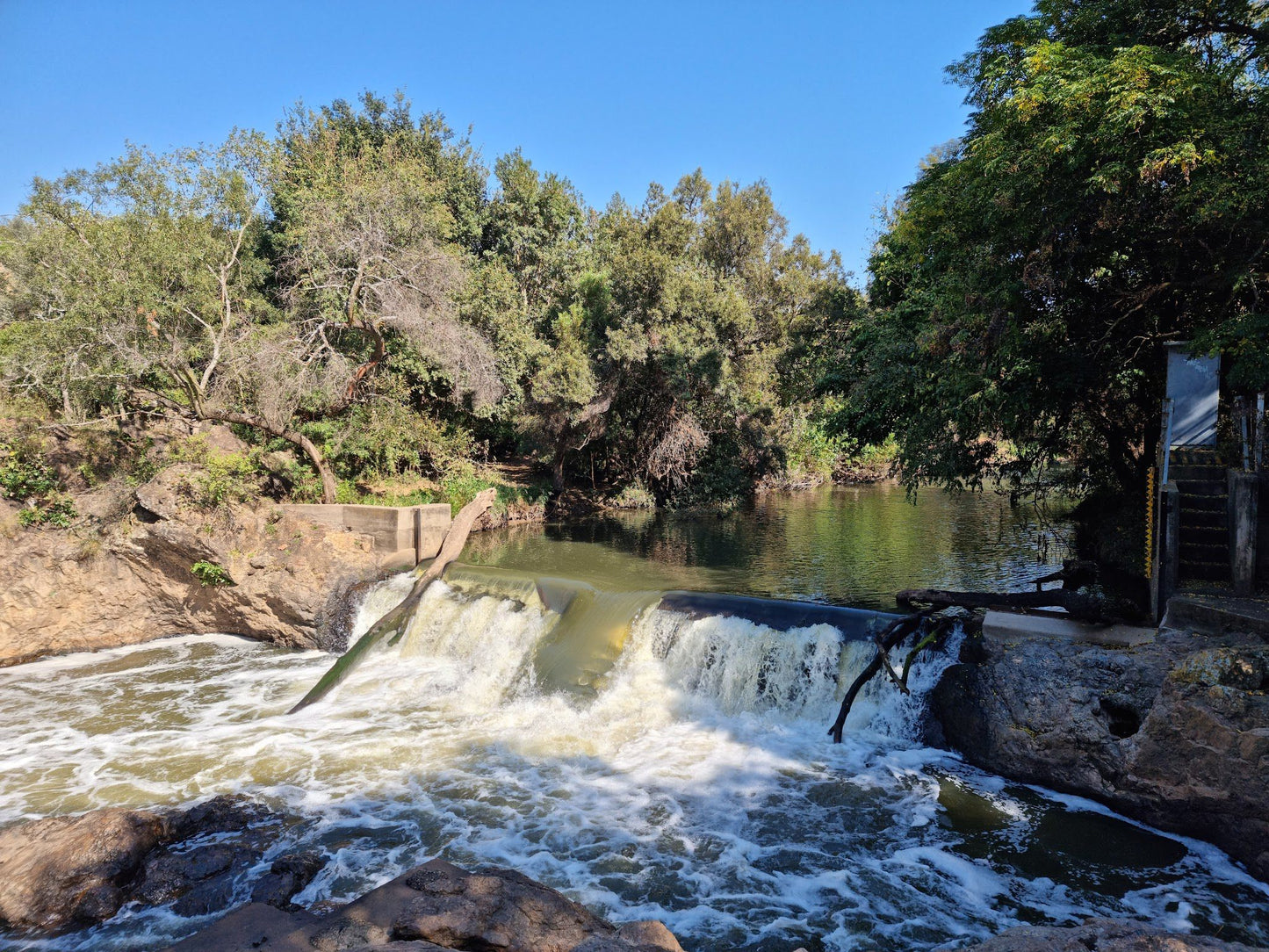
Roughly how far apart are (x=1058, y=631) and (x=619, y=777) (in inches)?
190

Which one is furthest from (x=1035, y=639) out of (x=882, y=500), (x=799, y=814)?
(x=882, y=500)

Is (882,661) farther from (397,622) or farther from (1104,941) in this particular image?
(397,622)

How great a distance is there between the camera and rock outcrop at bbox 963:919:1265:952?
3213 millimetres

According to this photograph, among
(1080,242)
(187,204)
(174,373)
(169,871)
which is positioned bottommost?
(169,871)

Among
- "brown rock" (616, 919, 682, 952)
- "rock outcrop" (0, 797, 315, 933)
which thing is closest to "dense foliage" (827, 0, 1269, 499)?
"brown rock" (616, 919, 682, 952)

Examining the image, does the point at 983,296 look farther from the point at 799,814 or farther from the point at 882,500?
the point at 882,500

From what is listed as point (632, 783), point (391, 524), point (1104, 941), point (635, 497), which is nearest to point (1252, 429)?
point (1104, 941)

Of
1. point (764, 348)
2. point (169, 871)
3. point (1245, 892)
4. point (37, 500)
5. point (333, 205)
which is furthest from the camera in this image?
point (764, 348)

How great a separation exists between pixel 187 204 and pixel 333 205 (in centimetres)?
275

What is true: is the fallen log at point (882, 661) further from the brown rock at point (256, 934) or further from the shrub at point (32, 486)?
the shrub at point (32, 486)

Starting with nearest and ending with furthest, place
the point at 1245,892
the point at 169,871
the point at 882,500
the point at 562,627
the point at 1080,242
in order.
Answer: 1. the point at 1245,892
2. the point at 169,871
3. the point at 1080,242
4. the point at 562,627
5. the point at 882,500

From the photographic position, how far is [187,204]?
14320mm

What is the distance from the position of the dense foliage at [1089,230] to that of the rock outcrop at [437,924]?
747 centimetres

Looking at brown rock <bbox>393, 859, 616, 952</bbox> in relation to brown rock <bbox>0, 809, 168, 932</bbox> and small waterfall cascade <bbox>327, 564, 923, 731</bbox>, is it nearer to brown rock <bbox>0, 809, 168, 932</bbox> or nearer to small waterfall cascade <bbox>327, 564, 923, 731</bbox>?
brown rock <bbox>0, 809, 168, 932</bbox>
